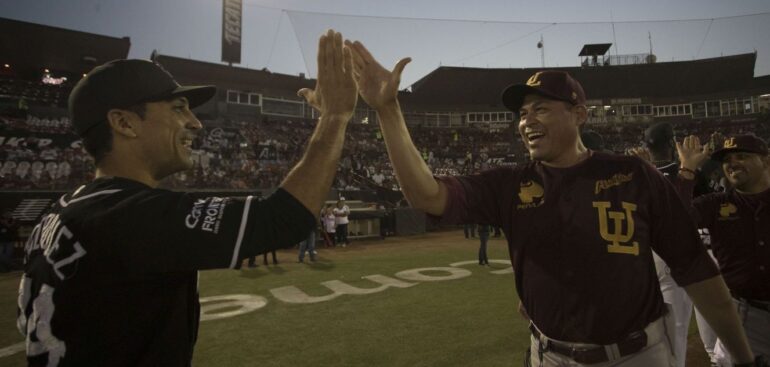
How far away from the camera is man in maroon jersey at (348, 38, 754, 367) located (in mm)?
2213

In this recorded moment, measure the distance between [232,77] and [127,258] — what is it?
41.2 metres

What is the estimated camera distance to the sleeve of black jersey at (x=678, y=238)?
2287 mm

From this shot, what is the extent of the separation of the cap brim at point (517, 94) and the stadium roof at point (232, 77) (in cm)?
3762

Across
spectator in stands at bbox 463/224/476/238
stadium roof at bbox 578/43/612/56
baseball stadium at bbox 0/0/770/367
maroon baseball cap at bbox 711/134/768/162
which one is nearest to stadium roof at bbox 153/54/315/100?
spectator in stands at bbox 463/224/476/238

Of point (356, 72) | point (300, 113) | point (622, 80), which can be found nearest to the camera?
point (356, 72)

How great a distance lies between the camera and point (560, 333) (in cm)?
227

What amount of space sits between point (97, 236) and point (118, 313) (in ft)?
1.01

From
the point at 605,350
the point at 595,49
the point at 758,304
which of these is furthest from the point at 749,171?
the point at 595,49

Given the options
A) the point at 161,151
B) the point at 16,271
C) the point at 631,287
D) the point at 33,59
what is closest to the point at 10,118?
the point at 33,59

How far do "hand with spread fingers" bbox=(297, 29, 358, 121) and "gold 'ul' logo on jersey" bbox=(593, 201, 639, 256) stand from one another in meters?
1.60

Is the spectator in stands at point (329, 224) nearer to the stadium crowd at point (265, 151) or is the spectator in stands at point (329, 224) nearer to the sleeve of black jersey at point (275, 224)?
the stadium crowd at point (265, 151)

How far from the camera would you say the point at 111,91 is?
1780mm

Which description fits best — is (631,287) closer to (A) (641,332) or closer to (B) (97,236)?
(A) (641,332)

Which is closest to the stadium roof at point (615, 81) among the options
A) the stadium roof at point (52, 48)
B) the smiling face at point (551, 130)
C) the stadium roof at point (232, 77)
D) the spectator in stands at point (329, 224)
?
the stadium roof at point (232, 77)
